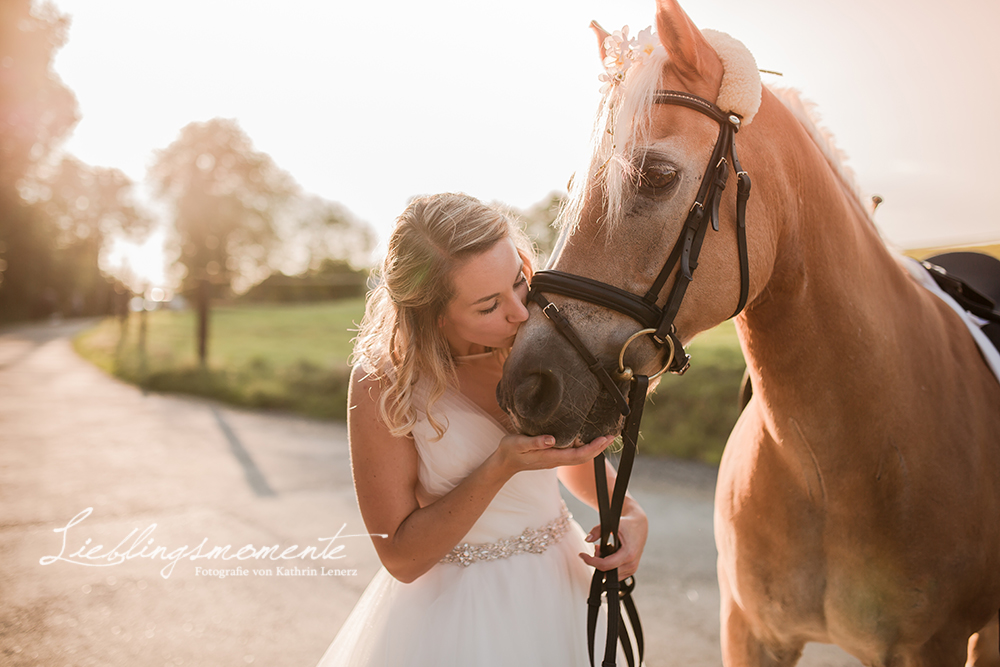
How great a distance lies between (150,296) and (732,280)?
16621mm

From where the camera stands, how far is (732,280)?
1448 millimetres

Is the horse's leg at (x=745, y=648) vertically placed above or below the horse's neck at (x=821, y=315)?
below

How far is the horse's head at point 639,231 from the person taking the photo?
1342 millimetres

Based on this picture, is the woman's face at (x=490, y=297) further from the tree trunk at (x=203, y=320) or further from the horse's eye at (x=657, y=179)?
the tree trunk at (x=203, y=320)

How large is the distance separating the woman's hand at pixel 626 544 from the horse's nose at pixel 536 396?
19.7 inches

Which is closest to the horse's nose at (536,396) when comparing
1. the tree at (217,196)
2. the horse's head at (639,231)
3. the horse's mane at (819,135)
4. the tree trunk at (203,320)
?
the horse's head at (639,231)

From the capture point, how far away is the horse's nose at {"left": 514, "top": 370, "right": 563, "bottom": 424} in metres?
1.32

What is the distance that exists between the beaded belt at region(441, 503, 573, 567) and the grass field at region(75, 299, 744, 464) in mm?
1272

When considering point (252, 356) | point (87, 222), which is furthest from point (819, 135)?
point (87, 222)

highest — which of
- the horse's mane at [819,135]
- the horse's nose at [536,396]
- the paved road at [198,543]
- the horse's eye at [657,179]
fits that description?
the horse's mane at [819,135]

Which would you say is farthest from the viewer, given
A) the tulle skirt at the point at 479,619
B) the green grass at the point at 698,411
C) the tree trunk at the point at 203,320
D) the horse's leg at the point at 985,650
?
the tree trunk at the point at 203,320

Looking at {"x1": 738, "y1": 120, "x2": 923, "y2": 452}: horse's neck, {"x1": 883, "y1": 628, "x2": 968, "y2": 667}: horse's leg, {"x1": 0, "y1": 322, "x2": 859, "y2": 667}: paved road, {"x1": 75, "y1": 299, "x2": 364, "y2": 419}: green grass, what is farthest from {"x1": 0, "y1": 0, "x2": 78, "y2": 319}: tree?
{"x1": 883, "y1": 628, "x2": 968, "y2": 667}: horse's leg

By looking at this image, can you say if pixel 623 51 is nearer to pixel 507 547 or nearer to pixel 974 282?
pixel 507 547

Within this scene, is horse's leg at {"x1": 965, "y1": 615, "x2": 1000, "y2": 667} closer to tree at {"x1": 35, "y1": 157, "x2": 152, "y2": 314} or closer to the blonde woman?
the blonde woman
